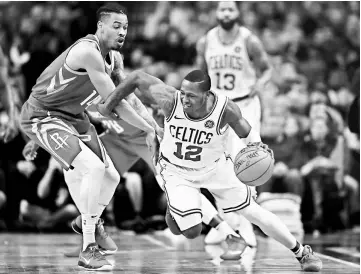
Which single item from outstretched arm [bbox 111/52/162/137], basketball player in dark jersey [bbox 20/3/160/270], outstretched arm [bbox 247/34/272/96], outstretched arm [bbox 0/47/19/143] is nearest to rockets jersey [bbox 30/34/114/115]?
basketball player in dark jersey [bbox 20/3/160/270]

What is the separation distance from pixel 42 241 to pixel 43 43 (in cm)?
323

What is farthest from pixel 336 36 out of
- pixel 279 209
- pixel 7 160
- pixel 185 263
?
pixel 185 263

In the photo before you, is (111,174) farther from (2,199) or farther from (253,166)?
(2,199)

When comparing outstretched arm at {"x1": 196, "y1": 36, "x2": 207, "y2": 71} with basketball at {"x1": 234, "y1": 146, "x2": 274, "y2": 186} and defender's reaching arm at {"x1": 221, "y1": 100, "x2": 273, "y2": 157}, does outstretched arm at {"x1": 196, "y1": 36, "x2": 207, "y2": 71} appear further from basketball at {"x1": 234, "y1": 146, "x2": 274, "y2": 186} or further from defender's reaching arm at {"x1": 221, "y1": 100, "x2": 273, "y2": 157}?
basketball at {"x1": 234, "y1": 146, "x2": 274, "y2": 186}

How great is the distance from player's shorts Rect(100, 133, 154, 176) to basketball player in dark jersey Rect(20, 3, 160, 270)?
1.49 m

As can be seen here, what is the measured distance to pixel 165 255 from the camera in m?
8.75

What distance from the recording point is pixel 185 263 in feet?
26.3

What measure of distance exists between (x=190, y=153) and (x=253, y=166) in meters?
0.63

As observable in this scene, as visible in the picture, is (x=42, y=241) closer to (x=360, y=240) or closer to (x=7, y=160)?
(x=7, y=160)

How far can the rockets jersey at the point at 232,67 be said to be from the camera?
9.70 m

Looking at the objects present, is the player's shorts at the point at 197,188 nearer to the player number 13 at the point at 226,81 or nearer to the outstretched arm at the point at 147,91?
the outstretched arm at the point at 147,91

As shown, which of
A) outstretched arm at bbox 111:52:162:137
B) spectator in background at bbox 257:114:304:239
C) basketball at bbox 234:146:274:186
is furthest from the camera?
spectator in background at bbox 257:114:304:239

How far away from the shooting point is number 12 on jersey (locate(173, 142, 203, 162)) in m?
7.38

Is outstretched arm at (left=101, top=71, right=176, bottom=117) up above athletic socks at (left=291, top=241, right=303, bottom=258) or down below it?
above
